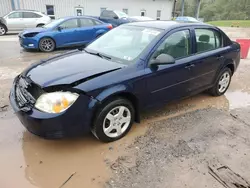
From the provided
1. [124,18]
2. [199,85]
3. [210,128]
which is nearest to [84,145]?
[210,128]

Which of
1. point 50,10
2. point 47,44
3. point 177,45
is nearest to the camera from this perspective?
point 177,45

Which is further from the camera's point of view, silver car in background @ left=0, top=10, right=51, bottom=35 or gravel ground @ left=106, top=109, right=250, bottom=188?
silver car in background @ left=0, top=10, right=51, bottom=35

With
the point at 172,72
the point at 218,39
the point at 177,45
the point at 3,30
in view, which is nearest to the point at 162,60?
the point at 172,72

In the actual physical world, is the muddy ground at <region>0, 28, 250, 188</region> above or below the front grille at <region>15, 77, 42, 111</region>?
below

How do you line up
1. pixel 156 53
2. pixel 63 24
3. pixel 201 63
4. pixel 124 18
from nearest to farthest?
pixel 156 53, pixel 201 63, pixel 63 24, pixel 124 18

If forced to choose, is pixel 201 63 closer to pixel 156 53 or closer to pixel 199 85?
pixel 199 85

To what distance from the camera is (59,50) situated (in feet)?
31.1

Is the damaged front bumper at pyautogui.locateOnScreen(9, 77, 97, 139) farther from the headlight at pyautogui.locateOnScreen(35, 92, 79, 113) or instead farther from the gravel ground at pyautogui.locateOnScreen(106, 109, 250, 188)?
the gravel ground at pyautogui.locateOnScreen(106, 109, 250, 188)

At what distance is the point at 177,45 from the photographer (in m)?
3.64

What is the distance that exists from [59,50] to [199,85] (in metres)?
7.03

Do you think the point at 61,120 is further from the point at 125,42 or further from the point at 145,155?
the point at 125,42

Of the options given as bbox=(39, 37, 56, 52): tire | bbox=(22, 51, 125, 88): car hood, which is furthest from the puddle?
bbox=(39, 37, 56, 52): tire

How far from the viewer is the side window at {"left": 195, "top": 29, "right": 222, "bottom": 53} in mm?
3980

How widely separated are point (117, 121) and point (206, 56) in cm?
214
